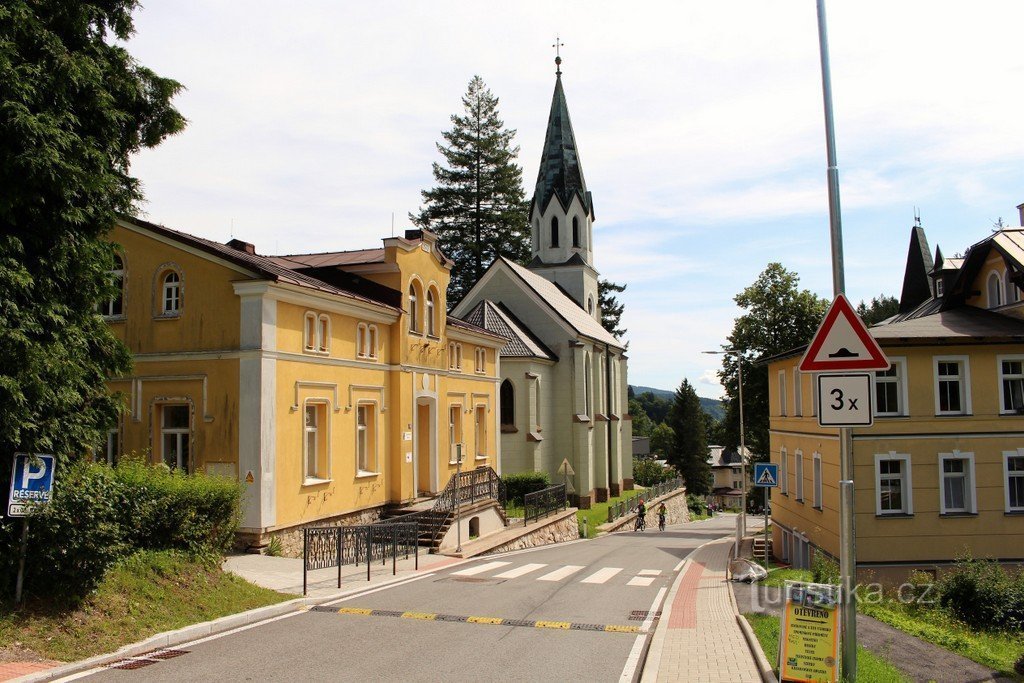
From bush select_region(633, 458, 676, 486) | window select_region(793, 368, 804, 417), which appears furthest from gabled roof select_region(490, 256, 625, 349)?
bush select_region(633, 458, 676, 486)

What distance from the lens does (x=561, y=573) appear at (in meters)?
19.7

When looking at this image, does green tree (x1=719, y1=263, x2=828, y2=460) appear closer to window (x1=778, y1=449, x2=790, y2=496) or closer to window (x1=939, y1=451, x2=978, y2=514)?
window (x1=778, y1=449, x2=790, y2=496)

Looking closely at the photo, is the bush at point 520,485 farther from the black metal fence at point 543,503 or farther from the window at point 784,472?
the window at point 784,472

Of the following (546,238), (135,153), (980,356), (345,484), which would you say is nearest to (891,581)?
(980,356)

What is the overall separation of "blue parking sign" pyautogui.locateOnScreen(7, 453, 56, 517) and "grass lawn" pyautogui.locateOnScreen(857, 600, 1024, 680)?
1221 centimetres

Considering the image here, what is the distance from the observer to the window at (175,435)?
1938cm

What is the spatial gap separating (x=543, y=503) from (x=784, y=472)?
8969 millimetres

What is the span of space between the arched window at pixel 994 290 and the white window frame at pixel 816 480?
7934 mm

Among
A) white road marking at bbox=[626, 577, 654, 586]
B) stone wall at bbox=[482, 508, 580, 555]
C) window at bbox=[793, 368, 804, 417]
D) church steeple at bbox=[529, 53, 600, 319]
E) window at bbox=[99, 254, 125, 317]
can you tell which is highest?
church steeple at bbox=[529, 53, 600, 319]

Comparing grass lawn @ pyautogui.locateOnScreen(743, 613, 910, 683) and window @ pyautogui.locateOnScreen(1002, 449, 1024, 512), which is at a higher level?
window @ pyautogui.locateOnScreen(1002, 449, 1024, 512)

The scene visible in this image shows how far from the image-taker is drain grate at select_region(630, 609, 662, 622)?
13704 millimetres

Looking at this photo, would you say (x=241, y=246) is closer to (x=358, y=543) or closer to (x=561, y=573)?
(x=358, y=543)

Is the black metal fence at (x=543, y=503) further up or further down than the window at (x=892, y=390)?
further down

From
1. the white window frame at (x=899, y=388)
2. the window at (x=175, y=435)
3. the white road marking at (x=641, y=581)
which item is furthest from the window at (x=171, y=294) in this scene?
the white window frame at (x=899, y=388)
